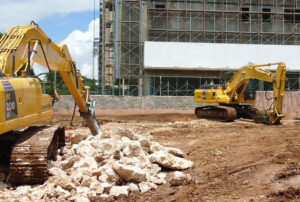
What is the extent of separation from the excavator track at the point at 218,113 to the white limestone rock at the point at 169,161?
12.3 meters

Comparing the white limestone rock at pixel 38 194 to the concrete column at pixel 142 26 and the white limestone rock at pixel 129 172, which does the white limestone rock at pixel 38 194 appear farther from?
the concrete column at pixel 142 26

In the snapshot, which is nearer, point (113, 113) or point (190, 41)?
point (113, 113)

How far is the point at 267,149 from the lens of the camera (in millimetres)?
9227

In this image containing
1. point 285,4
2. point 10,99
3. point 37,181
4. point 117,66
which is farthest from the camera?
point 285,4

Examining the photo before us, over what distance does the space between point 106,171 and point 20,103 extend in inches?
69.0

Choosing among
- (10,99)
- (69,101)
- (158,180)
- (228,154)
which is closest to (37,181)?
(10,99)

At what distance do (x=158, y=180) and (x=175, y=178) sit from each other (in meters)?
0.34

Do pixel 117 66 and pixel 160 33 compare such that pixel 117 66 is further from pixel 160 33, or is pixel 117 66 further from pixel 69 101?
pixel 69 101

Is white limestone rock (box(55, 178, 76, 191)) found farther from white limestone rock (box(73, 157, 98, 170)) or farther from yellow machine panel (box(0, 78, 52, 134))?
yellow machine panel (box(0, 78, 52, 134))

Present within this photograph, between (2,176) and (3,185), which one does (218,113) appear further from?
(3,185)

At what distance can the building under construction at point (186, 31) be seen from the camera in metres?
32.1

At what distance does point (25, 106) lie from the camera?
6.60 meters

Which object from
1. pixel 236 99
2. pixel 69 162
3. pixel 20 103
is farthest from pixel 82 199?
pixel 236 99

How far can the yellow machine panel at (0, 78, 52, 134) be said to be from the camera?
584cm
